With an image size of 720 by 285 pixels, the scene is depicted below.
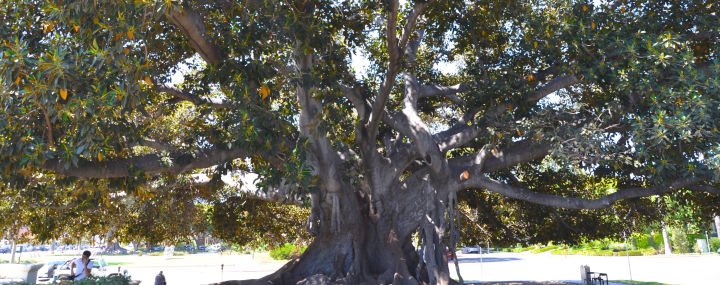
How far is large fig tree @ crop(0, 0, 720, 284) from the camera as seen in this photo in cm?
543

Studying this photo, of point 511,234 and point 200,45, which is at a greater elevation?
point 200,45

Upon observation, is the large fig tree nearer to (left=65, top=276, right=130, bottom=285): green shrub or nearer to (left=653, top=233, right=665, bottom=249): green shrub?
(left=65, top=276, right=130, bottom=285): green shrub

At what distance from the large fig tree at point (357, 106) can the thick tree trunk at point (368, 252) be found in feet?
0.12

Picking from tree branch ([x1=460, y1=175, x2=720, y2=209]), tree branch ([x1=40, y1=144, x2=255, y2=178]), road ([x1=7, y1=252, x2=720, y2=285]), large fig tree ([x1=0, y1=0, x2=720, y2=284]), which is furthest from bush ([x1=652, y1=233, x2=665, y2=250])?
tree branch ([x1=40, y1=144, x2=255, y2=178])

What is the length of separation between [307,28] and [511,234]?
794cm

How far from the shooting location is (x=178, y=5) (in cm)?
564

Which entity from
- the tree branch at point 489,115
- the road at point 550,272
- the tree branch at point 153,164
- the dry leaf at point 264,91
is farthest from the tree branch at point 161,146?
the road at point 550,272

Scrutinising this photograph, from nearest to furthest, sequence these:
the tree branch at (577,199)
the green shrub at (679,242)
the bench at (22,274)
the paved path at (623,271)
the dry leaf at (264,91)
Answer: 1. the dry leaf at (264,91)
2. the tree branch at (577,199)
3. the bench at (22,274)
4. the paved path at (623,271)
5. the green shrub at (679,242)

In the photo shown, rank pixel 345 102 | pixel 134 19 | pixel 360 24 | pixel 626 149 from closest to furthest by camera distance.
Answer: pixel 134 19, pixel 626 149, pixel 360 24, pixel 345 102

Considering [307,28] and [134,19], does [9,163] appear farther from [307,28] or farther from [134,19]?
[307,28]

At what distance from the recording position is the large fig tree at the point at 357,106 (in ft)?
17.8

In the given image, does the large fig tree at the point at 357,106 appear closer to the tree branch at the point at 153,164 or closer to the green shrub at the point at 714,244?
the tree branch at the point at 153,164

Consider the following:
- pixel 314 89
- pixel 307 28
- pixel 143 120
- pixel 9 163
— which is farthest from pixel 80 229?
pixel 307 28

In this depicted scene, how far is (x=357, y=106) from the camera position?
9.45m
